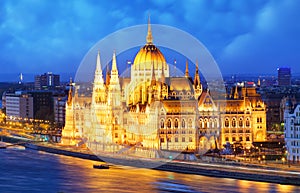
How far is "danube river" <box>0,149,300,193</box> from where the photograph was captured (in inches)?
1088

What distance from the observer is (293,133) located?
107 ft

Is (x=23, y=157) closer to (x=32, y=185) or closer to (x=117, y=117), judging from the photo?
(x=117, y=117)

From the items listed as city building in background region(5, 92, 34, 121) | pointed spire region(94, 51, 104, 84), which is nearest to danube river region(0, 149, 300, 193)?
pointed spire region(94, 51, 104, 84)

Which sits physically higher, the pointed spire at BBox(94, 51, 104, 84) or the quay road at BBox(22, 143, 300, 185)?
the pointed spire at BBox(94, 51, 104, 84)

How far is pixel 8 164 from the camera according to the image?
34.8 m

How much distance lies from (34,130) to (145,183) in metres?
25.4

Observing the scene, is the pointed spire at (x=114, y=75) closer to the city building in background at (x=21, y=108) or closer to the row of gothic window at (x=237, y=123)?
the row of gothic window at (x=237, y=123)

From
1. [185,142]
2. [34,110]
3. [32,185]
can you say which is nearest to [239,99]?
[185,142]

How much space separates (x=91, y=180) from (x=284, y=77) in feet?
220

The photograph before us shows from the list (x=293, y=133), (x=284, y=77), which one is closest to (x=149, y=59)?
(x=293, y=133)

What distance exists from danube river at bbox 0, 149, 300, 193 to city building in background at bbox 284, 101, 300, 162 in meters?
3.36

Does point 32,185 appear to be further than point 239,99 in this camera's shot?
No

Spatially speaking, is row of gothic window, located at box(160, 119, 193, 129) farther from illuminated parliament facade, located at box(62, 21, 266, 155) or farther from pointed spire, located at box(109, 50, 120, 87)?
pointed spire, located at box(109, 50, 120, 87)

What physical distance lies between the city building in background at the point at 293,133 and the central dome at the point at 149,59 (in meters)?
12.0
